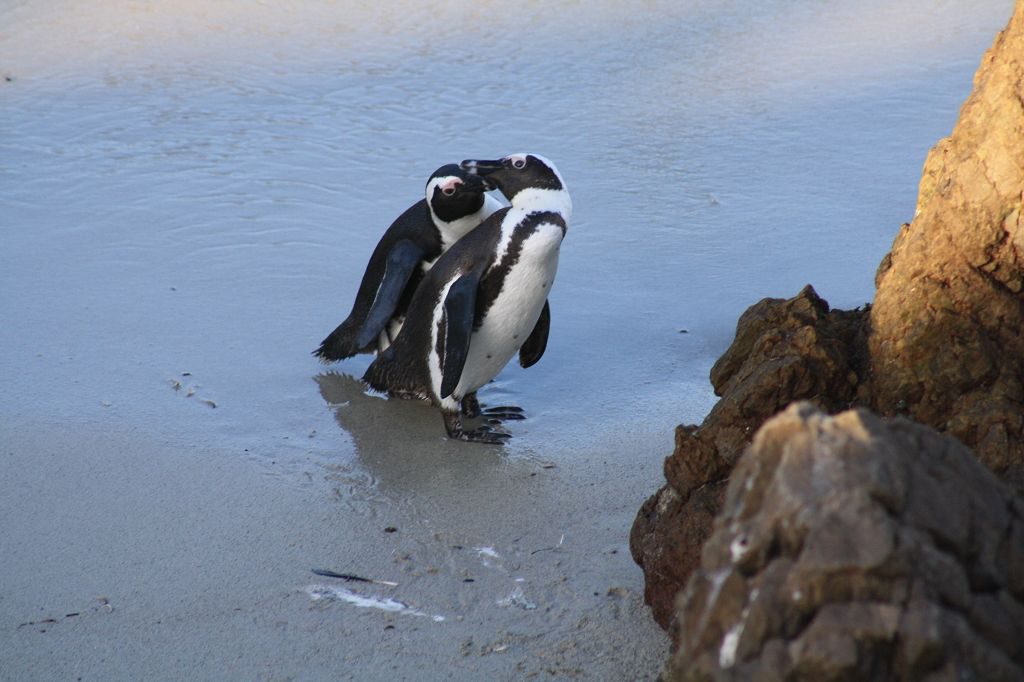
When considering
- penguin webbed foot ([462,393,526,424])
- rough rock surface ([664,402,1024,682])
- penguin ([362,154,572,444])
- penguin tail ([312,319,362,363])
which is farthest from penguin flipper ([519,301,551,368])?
rough rock surface ([664,402,1024,682])

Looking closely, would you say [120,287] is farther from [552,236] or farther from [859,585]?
[859,585]

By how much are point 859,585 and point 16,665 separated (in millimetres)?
1680

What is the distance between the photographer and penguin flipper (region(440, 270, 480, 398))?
3436 mm

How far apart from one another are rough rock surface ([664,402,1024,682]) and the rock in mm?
882

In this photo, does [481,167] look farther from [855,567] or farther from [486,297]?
[855,567]

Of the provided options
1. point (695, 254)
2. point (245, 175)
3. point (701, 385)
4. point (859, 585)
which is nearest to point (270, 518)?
point (701, 385)

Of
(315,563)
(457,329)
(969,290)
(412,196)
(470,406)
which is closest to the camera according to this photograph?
→ (969,290)

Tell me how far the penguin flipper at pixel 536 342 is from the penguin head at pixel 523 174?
401 mm

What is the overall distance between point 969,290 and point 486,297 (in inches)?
63.9

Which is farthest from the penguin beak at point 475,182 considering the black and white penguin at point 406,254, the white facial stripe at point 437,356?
the white facial stripe at point 437,356

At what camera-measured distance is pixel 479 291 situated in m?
3.57

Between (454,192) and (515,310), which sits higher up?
(454,192)

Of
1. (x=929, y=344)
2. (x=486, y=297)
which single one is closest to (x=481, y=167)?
(x=486, y=297)

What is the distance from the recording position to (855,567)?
123 centimetres
